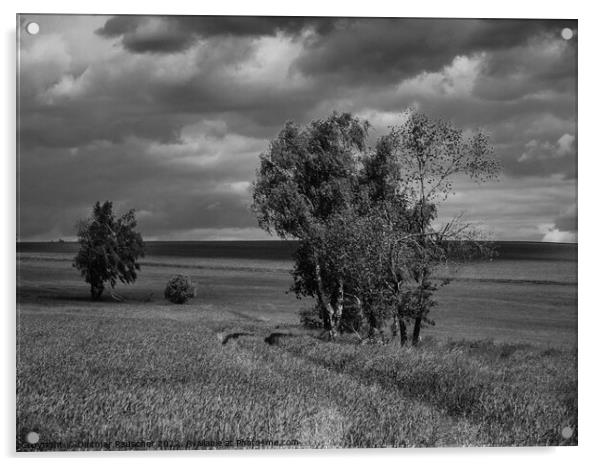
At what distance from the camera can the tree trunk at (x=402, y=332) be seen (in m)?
8.38

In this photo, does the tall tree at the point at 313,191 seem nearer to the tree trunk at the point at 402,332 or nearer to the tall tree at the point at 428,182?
the tall tree at the point at 428,182

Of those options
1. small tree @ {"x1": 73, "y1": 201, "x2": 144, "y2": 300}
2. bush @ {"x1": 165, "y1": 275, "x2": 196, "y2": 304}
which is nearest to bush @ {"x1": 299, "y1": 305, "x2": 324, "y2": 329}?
bush @ {"x1": 165, "y1": 275, "x2": 196, "y2": 304}

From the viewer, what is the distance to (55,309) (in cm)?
798

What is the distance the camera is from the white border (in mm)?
7781

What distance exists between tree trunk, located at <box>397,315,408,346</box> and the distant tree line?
1 centimetres

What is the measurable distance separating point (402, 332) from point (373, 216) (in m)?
1.21

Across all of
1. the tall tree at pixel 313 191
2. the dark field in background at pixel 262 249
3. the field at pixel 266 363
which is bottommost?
the field at pixel 266 363

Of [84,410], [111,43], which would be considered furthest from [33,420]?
[111,43]

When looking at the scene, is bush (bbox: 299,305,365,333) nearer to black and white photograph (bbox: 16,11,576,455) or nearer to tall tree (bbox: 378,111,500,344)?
black and white photograph (bbox: 16,11,576,455)
